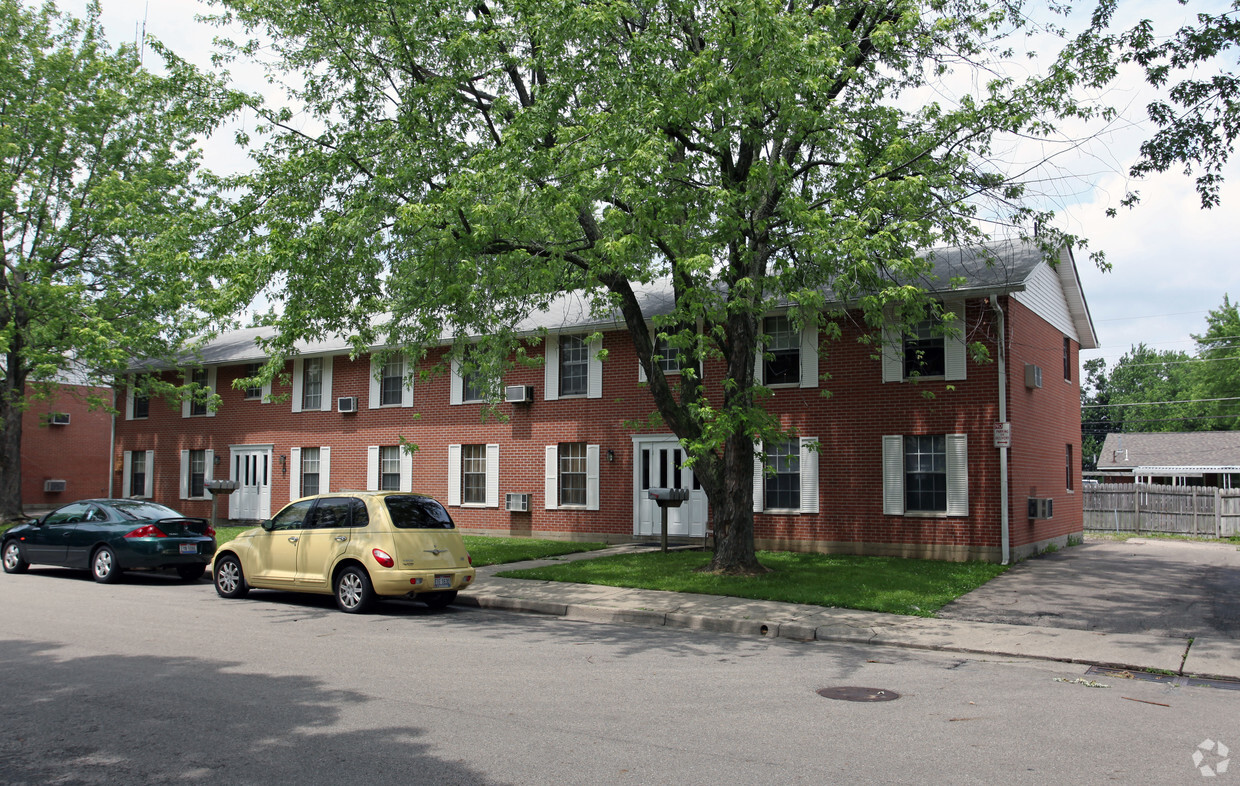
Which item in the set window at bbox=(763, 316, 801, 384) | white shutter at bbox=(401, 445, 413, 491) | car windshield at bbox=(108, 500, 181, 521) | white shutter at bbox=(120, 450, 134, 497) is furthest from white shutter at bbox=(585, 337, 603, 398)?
white shutter at bbox=(120, 450, 134, 497)

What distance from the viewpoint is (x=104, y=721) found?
613 cm

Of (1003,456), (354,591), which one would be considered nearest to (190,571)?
(354,591)

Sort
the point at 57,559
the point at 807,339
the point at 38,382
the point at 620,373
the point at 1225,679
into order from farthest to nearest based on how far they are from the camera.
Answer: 1. the point at 38,382
2. the point at 620,373
3. the point at 807,339
4. the point at 57,559
5. the point at 1225,679

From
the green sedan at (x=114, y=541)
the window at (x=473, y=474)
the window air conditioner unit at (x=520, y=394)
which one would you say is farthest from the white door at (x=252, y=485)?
the green sedan at (x=114, y=541)

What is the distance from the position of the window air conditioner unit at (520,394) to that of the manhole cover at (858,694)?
15278 millimetres

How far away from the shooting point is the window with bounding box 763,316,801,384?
61.8 feet

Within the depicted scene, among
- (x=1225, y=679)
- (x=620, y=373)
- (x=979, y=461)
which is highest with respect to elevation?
(x=620, y=373)

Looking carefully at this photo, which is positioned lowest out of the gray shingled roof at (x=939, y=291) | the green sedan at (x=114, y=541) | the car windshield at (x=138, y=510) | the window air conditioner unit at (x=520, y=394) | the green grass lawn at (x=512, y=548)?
the green grass lawn at (x=512, y=548)

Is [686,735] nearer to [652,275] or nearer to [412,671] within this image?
[412,671]

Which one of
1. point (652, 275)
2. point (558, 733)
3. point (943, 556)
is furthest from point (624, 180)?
point (943, 556)

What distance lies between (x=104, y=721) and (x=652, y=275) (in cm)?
919

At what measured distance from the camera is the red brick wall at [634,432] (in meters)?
16.9

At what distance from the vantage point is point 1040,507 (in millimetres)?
17859

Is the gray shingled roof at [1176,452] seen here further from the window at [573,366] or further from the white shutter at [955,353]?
the window at [573,366]
